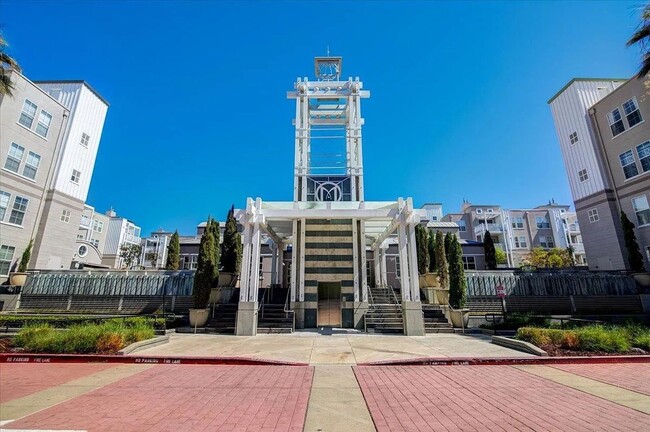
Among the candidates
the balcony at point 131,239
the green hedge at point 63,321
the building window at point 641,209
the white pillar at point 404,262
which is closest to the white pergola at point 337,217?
the white pillar at point 404,262

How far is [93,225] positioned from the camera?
44469mm

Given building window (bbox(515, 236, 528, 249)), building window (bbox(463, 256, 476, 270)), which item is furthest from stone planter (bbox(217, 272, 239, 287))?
building window (bbox(515, 236, 528, 249))

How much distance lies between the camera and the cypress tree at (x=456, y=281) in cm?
1439

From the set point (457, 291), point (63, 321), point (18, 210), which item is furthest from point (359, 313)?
point (18, 210)

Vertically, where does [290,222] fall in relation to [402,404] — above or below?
above

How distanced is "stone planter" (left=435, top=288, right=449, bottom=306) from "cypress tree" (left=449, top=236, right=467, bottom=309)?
3.24ft

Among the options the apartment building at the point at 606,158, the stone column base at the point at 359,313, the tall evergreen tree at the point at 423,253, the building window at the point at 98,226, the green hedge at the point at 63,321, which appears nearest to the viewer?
the green hedge at the point at 63,321

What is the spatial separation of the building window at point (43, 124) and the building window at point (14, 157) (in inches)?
70.9

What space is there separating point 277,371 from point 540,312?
17047 millimetres

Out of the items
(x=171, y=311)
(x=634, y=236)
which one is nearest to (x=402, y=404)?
(x=171, y=311)

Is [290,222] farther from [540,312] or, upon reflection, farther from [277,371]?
[540,312]

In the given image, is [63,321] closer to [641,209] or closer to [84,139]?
[84,139]

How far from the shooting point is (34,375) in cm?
633

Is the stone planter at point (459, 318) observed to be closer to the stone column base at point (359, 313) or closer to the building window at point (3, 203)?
the stone column base at point (359, 313)
